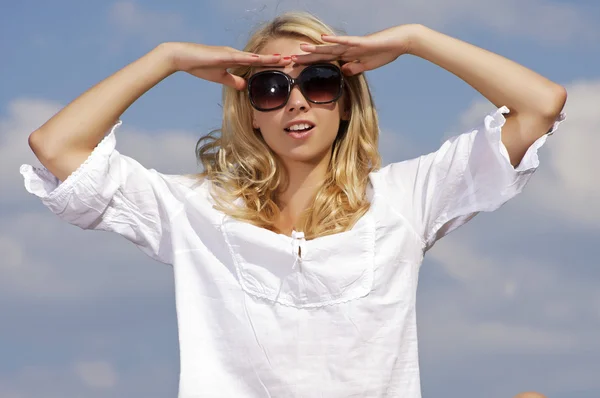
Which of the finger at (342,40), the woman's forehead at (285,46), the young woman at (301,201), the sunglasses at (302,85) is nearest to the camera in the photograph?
the young woman at (301,201)

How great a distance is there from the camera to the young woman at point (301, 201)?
16.9 feet

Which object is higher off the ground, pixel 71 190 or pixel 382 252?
pixel 71 190

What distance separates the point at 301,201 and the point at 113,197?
3.38ft

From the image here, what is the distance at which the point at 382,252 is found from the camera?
524 cm

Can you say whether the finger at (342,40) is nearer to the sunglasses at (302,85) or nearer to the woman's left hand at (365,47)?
the woman's left hand at (365,47)

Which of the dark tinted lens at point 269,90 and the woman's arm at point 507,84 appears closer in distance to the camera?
the woman's arm at point 507,84

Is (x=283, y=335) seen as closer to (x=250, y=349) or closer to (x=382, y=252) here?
(x=250, y=349)

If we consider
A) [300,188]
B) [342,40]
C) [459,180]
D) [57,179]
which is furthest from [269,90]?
[57,179]

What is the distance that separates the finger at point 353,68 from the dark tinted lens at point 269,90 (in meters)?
0.40

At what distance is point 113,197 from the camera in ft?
17.8

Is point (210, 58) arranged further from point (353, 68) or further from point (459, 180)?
point (459, 180)

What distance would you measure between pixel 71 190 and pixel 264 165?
3.59 feet

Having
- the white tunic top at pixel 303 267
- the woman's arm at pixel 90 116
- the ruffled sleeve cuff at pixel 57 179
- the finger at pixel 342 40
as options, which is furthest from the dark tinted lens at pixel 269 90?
the ruffled sleeve cuff at pixel 57 179

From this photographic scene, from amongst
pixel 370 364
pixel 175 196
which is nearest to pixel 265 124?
pixel 175 196
